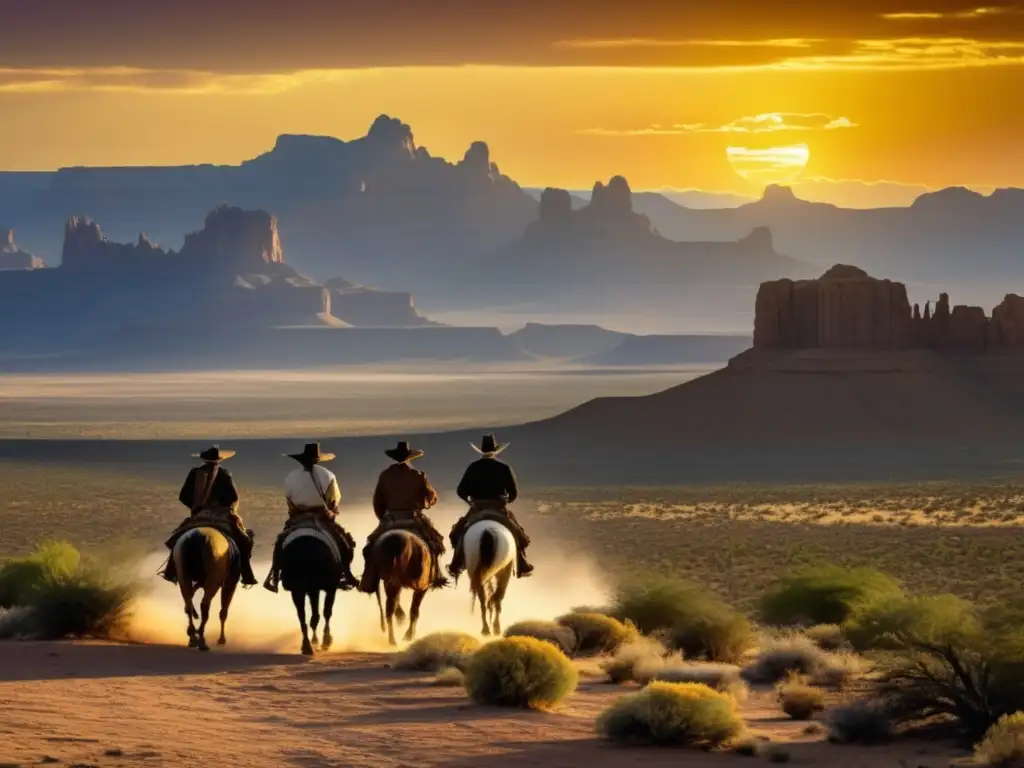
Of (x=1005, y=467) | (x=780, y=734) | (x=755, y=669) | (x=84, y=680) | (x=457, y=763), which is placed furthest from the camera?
(x=1005, y=467)

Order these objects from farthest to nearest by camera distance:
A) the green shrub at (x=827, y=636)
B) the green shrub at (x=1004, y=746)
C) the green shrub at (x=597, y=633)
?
1. the green shrub at (x=827, y=636)
2. the green shrub at (x=597, y=633)
3. the green shrub at (x=1004, y=746)

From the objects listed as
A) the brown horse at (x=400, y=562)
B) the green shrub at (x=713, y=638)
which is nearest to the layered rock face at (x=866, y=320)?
the green shrub at (x=713, y=638)

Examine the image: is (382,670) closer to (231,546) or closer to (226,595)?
(231,546)

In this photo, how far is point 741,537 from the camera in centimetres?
5294

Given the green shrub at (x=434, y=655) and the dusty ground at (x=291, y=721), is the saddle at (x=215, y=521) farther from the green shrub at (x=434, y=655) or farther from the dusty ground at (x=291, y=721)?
the green shrub at (x=434, y=655)

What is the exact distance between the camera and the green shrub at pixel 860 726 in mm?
16594

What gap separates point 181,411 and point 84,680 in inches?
5499

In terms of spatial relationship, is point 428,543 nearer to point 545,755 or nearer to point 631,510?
point 545,755

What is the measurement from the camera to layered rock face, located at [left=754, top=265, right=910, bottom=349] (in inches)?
3826

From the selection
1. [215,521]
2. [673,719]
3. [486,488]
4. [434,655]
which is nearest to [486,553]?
[486,488]

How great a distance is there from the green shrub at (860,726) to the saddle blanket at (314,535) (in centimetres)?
703

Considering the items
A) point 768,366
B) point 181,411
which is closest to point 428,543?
point 768,366

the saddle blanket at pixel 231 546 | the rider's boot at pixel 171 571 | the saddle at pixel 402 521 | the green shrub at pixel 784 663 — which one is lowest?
the green shrub at pixel 784 663

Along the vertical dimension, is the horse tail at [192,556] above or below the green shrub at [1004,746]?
above
